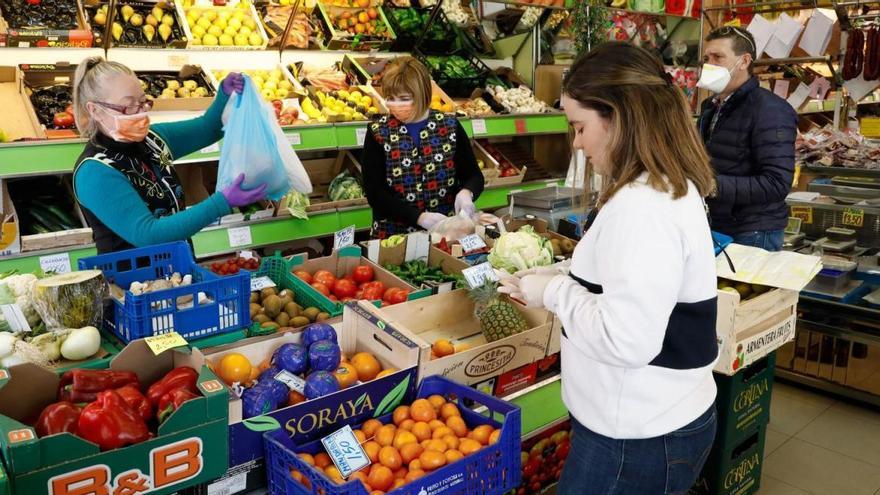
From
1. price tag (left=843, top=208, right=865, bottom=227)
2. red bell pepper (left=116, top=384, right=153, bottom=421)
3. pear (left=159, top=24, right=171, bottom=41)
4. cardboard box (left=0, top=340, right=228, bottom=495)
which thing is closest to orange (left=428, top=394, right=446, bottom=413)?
cardboard box (left=0, top=340, right=228, bottom=495)

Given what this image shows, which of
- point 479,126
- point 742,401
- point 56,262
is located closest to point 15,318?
point 56,262

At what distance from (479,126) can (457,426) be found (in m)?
3.30

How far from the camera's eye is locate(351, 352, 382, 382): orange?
2.14 m

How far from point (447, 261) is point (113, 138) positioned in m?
1.39

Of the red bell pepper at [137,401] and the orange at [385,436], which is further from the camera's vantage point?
the orange at [385,436]

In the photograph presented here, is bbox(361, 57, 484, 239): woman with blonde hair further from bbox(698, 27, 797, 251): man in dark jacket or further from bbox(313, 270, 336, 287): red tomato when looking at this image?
bbox(698, 27, 797, 251): man in dark jacket

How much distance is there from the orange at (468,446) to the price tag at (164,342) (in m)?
0.77

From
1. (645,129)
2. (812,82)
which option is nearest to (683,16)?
(812,82)

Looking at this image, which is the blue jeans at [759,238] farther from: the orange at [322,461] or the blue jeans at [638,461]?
the orange at [322,461]

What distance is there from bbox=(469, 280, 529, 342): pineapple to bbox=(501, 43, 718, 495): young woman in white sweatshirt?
2.62 ft

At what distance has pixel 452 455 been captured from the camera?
1754 millimetres

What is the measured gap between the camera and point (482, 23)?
5949mm

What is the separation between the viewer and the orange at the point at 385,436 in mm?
1843

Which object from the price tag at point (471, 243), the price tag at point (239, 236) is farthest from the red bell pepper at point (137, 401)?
the price tag at point (239, 236)
